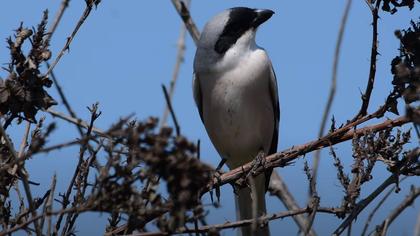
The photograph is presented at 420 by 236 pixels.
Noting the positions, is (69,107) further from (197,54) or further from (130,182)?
(197,54)

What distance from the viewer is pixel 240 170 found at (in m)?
3.18

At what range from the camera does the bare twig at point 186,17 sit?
296cm

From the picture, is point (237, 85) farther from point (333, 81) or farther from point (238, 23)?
point (333, 81)

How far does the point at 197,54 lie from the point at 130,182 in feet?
9.11

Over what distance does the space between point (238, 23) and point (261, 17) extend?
0.52ft

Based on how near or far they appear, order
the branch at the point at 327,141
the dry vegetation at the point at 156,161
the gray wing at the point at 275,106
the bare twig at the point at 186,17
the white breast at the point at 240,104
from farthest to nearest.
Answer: the gray wing at the point at 275,106
the white breast at the point at 240,104
the bare twig at the point at 186,17
the branch at the point at 327,141
the dry vegetation at the point at 156,161

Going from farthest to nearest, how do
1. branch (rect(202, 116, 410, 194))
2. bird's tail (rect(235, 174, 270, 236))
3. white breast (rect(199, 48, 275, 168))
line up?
white breast (rect(199, 48, 275, 168)) → bird's tail (rect(235, 174, 270, 236)) → branch (rect(202, 116, 410, 194))

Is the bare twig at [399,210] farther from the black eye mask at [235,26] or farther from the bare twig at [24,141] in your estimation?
the black eye mask at [235,26]

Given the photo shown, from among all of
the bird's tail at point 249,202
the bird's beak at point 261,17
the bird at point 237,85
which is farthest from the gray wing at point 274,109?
the bird's beak at point 261,17

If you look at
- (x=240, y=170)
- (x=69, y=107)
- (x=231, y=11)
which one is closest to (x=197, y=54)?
(x=231, y=11)

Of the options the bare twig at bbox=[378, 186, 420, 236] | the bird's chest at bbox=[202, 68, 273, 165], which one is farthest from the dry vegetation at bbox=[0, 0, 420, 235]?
the bird's chest at bbox=[202, 68, 273, 165]

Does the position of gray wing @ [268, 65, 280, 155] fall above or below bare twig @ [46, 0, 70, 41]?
above

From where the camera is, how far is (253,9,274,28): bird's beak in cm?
437

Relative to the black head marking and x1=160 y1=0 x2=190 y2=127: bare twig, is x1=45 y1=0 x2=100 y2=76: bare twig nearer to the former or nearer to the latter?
x1=160 y1=0 x2=190 y2=127: bare twig
